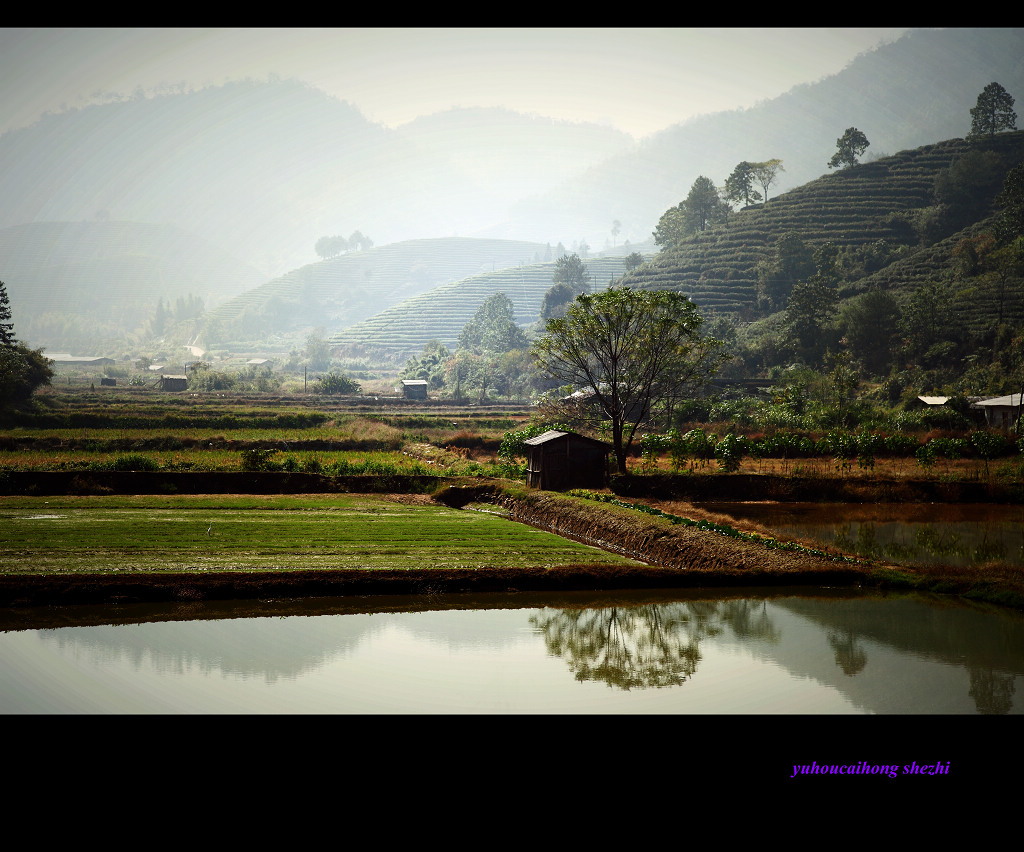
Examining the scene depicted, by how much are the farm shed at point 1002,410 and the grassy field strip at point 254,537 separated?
2921 cm

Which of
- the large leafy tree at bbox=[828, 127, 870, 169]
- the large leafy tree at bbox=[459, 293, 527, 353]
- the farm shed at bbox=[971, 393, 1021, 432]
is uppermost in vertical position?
the large leafy tree at bbox=[828, 127, 870, 169]

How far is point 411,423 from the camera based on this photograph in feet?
170

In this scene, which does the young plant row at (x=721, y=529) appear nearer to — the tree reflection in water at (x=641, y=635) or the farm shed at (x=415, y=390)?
the tree reflection in water at (x=641, y=635)

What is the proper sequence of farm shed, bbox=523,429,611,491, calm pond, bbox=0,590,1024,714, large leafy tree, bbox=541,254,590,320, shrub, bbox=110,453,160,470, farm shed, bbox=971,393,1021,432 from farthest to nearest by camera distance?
large leafy tree, bbox=541,254,590,320 → farm shed, bbox=971,393,1021,432 → shrub, bbox=110,453,160,470 → farm shed, bbox=523,429,611,491 → calm pond, bbox=0,590,1024,714

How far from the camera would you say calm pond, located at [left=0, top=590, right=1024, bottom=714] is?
9.08 meters

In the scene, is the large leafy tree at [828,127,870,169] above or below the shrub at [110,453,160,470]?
above

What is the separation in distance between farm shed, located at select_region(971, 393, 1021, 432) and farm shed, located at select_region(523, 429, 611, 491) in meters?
23.0

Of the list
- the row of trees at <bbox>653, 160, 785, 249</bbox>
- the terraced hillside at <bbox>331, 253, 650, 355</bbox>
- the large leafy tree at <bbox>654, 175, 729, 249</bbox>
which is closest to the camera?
the row of trees at <bbox>653, 160, 785, 249</bbox>

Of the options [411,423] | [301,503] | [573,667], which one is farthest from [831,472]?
[411,423]

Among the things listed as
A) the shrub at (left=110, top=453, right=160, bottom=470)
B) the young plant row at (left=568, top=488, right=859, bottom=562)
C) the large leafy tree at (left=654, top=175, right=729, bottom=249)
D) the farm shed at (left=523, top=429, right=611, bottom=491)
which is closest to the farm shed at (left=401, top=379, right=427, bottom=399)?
the large leafy tree at (left=654, top=175, right=729, bottom=249)

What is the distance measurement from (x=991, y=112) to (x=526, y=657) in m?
116

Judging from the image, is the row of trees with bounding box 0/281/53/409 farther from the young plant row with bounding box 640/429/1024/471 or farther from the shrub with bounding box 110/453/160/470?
the young plant row with bounding box 640/429/1024/471
